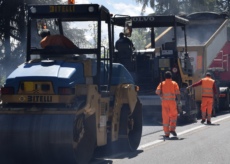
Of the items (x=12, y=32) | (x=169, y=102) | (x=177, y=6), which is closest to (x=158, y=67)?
(x=169, y=102)

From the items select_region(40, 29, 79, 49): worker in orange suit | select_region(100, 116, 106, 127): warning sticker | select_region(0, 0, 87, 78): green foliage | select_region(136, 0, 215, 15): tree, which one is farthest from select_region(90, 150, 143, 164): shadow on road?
select_region(136, 0, 215, 15): tree

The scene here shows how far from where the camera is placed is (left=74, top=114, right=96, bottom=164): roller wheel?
568 centimetres

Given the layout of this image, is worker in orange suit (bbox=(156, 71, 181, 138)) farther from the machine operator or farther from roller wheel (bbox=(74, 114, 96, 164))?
roller wheel (bbox=(74, 114, 96, 164))

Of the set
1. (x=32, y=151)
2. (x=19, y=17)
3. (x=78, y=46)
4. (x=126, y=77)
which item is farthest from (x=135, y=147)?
(x=19, y=17)

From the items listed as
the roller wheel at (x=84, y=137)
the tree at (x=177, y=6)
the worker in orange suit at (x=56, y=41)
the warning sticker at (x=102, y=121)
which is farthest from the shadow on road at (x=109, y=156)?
the tree at (x=177, y=6)

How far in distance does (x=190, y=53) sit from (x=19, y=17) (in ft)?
30.3

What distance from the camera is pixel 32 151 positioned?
17.5ft

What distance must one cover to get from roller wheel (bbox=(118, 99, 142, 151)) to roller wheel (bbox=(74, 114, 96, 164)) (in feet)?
3.71

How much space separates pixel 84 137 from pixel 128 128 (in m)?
1.74

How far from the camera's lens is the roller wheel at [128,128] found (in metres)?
7.13

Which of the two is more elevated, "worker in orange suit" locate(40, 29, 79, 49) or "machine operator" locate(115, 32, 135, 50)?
"machine operator" locate(115, 32, 135, 50)

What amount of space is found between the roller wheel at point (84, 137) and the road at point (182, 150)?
0.50 metres

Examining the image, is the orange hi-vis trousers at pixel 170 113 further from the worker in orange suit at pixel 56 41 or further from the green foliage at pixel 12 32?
the green foliage at pixel 12 32

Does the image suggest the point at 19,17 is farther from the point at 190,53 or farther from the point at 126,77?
the point at 126,77
